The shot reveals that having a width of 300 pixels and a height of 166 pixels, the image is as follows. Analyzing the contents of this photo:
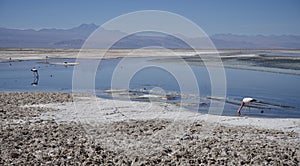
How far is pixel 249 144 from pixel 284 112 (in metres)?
8.19

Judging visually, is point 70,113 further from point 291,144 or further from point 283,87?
point 283,87

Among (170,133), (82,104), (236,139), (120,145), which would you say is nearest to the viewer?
(120,145)

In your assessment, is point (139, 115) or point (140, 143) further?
point (139, 115)

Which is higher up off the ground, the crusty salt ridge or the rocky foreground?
the crusty salt ridge

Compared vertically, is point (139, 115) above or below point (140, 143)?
above

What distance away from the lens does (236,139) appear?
31.9 ft

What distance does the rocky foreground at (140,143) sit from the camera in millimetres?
7848

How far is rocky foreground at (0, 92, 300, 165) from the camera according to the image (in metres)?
7.85

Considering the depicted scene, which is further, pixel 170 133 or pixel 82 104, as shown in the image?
pixel 82 104

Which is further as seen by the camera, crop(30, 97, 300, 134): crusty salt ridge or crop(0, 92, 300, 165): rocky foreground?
crop(30, 97, 300, 134): crusty salt ridge

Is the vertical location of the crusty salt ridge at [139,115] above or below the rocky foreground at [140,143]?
above

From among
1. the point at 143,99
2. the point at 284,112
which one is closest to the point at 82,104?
the point at 143,99

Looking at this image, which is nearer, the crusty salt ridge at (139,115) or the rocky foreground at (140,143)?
the rocky foreground at (140,143)

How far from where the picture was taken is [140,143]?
923 cm
